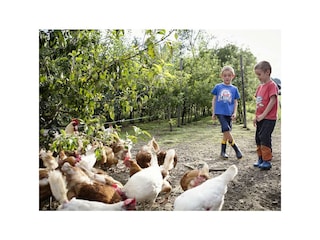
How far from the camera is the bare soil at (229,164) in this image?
227 cm

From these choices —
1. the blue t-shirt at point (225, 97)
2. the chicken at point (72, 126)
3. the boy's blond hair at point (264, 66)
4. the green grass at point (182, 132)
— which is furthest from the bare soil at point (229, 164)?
the chicken at point (72, 126)

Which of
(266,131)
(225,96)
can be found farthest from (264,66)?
(266,131)

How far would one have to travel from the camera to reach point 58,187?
2074 mm

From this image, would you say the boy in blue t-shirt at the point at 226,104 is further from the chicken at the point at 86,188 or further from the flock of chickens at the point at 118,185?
the chicken at the point at 86,188

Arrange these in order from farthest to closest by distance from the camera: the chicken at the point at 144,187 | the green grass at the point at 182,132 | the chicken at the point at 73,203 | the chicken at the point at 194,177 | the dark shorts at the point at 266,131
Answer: the green grass at the point at 182,132
the dark shorts at the point at 266,131
the chicken at the point at 194,177
the chicken at the point at 144,187
the chicken at the point at 73,203

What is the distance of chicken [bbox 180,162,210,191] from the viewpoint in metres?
2.29

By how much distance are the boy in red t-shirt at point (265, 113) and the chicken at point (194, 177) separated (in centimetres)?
37

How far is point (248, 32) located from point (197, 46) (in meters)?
0.35

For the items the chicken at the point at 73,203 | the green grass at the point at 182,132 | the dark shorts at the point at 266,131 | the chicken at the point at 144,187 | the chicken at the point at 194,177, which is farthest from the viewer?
the green grass at the point at 182,132

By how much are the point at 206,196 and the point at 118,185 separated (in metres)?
0.54

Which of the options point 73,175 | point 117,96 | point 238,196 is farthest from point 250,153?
point 73,175

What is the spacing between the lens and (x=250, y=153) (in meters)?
2.47

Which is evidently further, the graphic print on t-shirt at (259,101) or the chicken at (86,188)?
the graphic print on t-shirt at (259,101)

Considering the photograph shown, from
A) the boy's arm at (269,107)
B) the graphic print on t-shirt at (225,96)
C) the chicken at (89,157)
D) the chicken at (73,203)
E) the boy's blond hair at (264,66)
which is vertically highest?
the boy's blond hair at (264,66)
